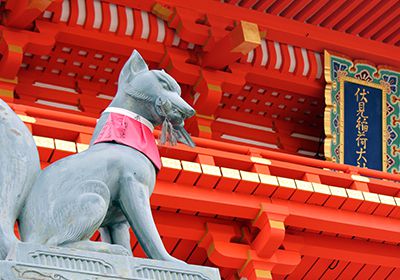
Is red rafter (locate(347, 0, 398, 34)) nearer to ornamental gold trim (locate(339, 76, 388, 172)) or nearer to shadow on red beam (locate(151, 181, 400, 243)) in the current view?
ornamental gold trim (locate(339, 76, 388, 172))

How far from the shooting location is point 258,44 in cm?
1365

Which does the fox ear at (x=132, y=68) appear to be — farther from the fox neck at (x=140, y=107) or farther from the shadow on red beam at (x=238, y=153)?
the shadow on red beam at (x=238, y=153)

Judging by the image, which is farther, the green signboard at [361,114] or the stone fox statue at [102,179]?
the green signboard at [361,114]

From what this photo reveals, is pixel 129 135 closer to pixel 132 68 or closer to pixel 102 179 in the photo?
pixel 102 179

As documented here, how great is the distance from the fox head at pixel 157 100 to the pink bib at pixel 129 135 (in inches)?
3.2

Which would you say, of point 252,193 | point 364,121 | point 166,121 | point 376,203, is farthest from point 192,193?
point 166,121

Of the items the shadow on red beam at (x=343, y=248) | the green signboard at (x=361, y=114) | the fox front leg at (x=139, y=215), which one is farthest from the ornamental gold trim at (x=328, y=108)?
the fox front leg at (x=139, y=215)

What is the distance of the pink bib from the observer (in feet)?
22.2

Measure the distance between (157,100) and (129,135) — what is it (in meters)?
0.25

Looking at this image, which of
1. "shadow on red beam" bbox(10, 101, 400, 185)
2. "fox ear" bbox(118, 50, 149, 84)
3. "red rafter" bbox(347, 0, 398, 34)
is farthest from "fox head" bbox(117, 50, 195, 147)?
"red rafter" bbox(347, 0, 398, 34)

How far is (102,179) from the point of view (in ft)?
21.7

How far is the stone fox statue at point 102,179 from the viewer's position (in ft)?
21.2

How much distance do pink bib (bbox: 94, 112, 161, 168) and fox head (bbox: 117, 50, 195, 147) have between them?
3.2 inches

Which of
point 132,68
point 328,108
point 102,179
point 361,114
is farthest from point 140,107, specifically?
point 361,114
